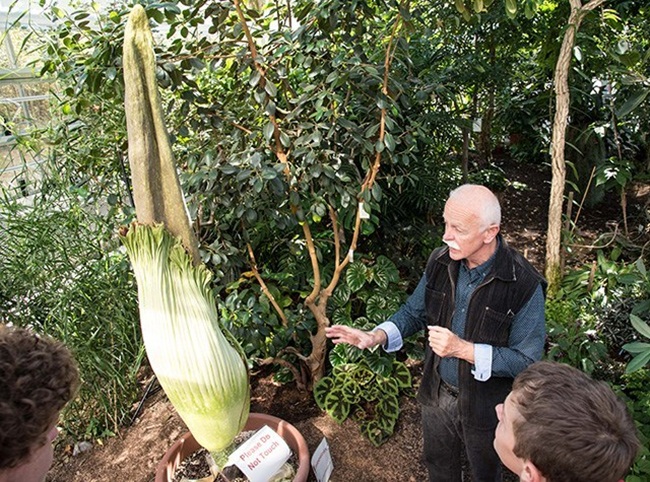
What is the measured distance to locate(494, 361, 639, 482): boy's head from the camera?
75 centimetres

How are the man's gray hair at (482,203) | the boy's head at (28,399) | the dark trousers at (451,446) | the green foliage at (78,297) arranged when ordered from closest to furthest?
1. the boy's head at (28,399)
2. the man's gray hair at (482,203)
3. the dark trousers at (451,446)
4. the green foliage at (78,297)

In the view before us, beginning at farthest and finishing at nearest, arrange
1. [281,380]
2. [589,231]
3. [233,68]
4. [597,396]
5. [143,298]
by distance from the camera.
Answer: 1. [589,231]
2. [281,380]
3. [233,68]
4. [143,298]
5. [597,396]

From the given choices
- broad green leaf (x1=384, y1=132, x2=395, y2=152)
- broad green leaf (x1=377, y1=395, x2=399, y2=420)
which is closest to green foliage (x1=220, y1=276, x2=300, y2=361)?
broad green leaf (x1=377, y1=395, x2=399, y2=420)

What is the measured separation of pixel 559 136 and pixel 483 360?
5.10 ft

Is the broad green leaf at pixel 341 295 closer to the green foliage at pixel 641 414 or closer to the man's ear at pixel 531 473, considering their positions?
the green foliage at pixel 641 414

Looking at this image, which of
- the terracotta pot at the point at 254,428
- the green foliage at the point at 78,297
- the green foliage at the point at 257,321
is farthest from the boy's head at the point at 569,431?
the green foliage at the point at 78,297

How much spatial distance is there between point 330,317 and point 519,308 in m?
1.05

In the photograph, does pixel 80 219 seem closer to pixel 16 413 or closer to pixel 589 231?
pixel 16 413

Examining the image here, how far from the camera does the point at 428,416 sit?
60.4 inches

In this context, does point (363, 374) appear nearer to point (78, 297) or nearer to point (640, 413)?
point (640, 413)

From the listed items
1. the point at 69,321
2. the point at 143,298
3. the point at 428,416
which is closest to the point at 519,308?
the point at 428,416

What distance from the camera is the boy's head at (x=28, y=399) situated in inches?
27.1

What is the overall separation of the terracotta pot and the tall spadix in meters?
0.38

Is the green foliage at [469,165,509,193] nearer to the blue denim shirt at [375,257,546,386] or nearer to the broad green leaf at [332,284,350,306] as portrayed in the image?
the broad green leaf at [332,284,350,306]
